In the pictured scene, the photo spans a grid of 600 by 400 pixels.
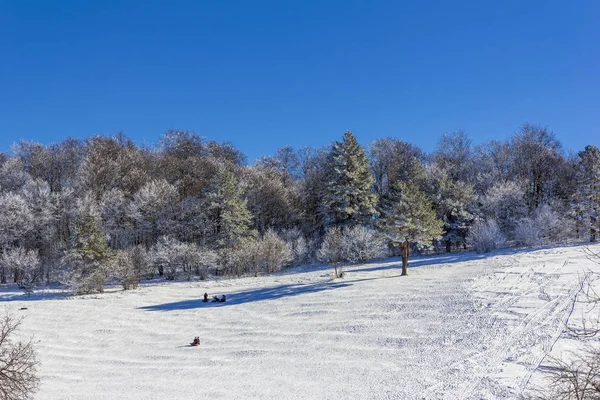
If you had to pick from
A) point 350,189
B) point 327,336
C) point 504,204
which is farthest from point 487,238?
point 327,336

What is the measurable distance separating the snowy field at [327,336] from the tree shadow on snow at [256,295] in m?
0.09

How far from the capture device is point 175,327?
1875 cm

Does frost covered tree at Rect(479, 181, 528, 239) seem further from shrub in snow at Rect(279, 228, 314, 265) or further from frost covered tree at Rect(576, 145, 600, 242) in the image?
shrub in snow at Rect(279, 228, 314, 265)

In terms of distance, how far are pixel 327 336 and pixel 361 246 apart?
19.4 meters

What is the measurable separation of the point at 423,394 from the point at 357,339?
201 inches

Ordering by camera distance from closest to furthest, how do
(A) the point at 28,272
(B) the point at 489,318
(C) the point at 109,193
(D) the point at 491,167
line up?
1. (B) the point at 489,318
2. (A) the point at 28,272
3. (C) the point at 109,193
4. (D) the point at 491,167

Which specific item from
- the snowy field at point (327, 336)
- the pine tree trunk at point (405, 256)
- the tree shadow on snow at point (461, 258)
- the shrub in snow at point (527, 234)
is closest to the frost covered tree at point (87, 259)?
the snowy field at point (327, 336)

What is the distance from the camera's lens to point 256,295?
2395cm

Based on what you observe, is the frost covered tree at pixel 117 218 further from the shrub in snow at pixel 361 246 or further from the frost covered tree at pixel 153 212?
the shrub in snow at pixel 361 246

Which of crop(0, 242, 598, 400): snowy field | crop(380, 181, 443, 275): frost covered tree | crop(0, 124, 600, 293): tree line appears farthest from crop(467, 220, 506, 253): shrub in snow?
crop(380, 181, 443, 275): frost covered tree

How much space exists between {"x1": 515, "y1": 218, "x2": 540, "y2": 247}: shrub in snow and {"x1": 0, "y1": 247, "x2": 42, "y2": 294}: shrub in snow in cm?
4166

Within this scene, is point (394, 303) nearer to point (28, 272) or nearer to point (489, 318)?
point (489, 318)

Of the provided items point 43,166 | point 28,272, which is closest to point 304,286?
point 28,272

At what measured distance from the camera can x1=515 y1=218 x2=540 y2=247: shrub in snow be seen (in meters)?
30.2
